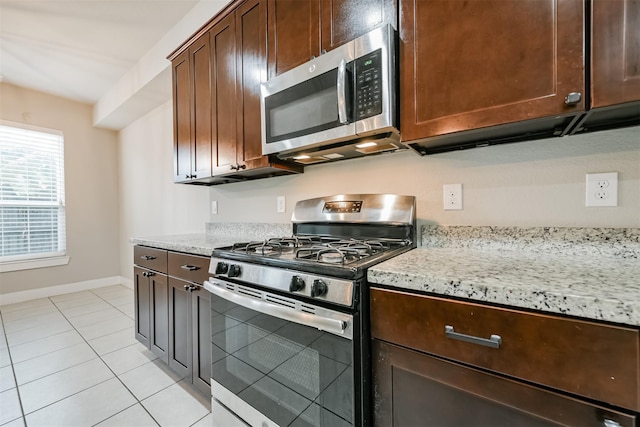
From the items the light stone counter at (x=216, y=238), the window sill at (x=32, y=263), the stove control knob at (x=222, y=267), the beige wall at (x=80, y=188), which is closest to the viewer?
the stove control knob at (x=222, y=267)

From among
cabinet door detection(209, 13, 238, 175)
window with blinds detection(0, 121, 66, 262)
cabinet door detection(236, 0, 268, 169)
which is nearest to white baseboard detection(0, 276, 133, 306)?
window with blinds detection(0, 121, 66, 262)

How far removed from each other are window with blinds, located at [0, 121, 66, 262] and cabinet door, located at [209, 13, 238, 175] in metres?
3.44

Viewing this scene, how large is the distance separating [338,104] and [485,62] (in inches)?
22.2

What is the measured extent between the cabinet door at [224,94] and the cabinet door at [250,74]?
0.06 metres

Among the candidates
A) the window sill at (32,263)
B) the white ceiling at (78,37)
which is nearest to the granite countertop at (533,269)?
the white ceiling at (78,37)

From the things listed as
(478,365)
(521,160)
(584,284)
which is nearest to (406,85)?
(521,160)

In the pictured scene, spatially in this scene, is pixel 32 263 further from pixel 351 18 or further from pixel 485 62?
pixel 485 62

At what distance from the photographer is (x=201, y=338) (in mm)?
1559

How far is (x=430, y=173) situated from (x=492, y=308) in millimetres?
845

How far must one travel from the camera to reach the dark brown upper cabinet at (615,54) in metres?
0.75

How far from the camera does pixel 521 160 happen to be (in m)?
1.17

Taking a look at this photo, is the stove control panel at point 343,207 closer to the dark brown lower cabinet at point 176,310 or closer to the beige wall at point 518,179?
the beige wall at point 518,179

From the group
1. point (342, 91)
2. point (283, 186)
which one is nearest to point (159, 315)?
point (283, 186)

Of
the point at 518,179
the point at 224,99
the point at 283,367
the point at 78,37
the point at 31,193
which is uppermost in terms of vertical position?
the point at 78,37
